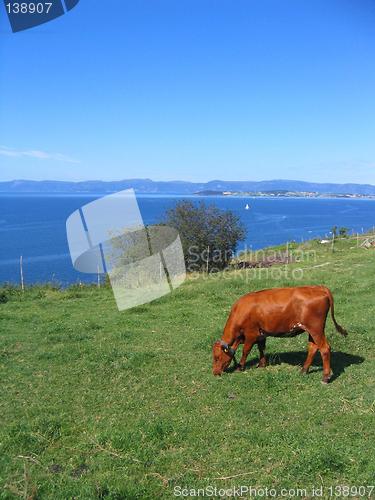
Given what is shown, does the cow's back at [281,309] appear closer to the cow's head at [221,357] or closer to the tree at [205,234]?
the cow's head at [221,357]

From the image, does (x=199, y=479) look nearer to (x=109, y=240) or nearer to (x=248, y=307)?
(x=248, y=307)

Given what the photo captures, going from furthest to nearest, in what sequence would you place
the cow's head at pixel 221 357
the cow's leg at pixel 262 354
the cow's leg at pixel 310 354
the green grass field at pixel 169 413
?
the cow's leg at pixel 262 354 < the cow's head at pixel 221 357 < the cow's leg at pixel 310 354 < the green grass field at pixel 169 413

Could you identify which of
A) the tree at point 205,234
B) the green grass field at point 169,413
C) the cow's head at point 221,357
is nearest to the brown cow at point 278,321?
the cow's head at point 221,357

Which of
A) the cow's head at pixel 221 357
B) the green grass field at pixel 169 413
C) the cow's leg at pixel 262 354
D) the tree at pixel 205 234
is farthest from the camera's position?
the tree at pixel 205 234

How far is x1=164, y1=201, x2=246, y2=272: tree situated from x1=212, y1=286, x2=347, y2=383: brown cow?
72.1ft

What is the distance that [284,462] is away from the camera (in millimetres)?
5543

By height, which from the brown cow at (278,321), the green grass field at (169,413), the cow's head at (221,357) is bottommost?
the green grass field at (169,413)

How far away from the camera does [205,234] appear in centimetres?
3145

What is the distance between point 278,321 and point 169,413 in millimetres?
2552

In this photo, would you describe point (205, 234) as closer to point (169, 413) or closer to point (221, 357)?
point (221, 357)

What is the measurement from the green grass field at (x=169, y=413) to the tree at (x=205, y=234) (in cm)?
1830

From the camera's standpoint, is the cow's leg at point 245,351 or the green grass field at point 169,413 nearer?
the green grass field at point 169,413

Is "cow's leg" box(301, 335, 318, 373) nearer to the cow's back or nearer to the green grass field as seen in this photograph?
the green grass field

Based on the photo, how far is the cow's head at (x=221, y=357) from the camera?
8.50 metres
